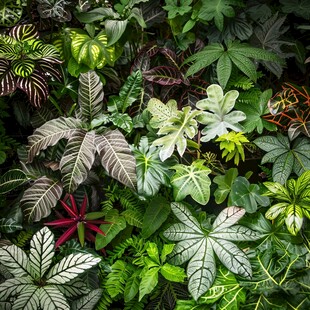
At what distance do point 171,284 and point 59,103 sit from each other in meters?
1.00

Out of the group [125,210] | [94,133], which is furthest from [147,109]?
[125,210]

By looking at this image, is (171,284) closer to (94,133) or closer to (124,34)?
(94,133)

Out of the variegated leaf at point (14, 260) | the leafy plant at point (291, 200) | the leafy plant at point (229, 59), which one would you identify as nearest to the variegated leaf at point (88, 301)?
the variegated leaf at point (14, 260)

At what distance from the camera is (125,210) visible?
2176 mm

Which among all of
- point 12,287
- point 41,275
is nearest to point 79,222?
point 41,275

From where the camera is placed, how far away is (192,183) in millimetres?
2014

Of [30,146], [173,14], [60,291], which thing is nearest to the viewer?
[60,291]

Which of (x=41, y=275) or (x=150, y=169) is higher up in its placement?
(x=150, y=169)

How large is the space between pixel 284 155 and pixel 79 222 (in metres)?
0.92

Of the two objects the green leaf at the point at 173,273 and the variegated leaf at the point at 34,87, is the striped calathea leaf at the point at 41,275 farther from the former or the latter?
the variegated leaf at the point at 34,87

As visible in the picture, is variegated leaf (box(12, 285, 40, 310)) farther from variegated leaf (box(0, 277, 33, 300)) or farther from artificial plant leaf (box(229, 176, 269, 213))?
artificial plant leaf (box(229, 176, 269, 213))

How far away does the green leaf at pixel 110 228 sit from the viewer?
2.05 metres

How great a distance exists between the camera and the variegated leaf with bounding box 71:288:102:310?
199 centimetres

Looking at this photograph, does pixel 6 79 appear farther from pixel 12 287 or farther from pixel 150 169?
pixel 12 287
